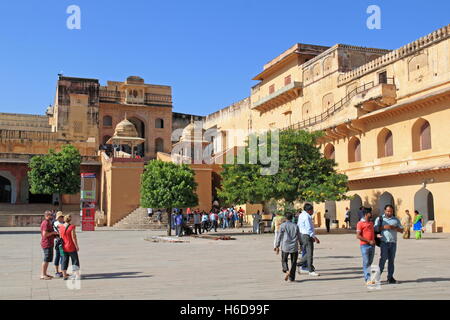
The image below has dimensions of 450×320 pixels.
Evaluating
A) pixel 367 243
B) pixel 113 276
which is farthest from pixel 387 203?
pixel 113 276

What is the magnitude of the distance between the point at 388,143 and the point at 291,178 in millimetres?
6859

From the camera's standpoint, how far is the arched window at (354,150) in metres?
31.1

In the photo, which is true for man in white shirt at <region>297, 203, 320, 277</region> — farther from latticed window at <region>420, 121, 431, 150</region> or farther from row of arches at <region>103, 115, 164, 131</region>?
row of arches at <region>103, 115, 164, 131</region>

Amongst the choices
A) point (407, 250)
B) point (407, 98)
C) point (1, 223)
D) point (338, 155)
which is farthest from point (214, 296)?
point (1, 223)

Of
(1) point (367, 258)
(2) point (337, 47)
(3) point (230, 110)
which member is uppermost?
(2) point (337, 47)

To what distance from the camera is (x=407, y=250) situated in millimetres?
15461

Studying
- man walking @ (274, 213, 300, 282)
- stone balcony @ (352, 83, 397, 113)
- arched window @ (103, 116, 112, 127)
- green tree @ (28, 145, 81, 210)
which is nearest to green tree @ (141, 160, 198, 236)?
stone balcony @ (352, 83, 397, 113)

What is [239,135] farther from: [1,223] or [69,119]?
[1,223]

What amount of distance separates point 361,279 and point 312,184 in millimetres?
15710

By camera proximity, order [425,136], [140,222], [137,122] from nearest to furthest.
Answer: [425,136] → [140,222] → [137,122]

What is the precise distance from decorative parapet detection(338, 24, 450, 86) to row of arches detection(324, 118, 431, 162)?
3.67 metres

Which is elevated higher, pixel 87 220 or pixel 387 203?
pixel 387 203

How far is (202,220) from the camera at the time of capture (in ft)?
90.4

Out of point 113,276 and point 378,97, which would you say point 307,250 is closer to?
point 113,276
